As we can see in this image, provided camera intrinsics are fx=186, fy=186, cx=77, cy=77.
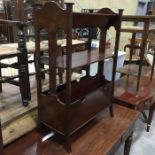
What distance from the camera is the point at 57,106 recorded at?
1.24 meters

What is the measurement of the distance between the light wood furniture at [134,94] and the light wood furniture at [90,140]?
259 millimetres

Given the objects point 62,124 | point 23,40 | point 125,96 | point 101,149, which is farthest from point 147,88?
point 23,40

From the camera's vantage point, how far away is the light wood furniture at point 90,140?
4.17ft

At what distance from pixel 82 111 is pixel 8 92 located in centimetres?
95

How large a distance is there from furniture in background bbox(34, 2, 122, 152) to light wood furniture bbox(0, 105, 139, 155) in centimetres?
11

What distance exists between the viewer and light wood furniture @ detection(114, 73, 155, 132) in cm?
195

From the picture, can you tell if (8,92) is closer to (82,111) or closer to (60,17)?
(82,111)

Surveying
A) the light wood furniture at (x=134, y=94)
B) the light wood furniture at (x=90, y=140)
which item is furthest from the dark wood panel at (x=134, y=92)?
the light wood furniture at (x=90, y=140)

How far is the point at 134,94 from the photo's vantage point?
2088 millimetres

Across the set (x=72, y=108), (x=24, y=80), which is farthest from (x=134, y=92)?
(x=24, y=80)

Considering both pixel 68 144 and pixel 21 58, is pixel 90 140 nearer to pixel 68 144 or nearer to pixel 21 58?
pixel 68 144

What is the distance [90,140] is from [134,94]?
92 centimetres

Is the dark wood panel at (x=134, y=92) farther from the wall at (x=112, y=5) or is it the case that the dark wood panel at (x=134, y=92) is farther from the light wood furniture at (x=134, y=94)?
the wall at (x=112, y=5)

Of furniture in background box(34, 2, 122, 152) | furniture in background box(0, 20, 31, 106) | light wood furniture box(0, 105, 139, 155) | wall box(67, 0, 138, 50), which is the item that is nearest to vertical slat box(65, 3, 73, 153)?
furniture in background box(34, 2, 122, 152)
